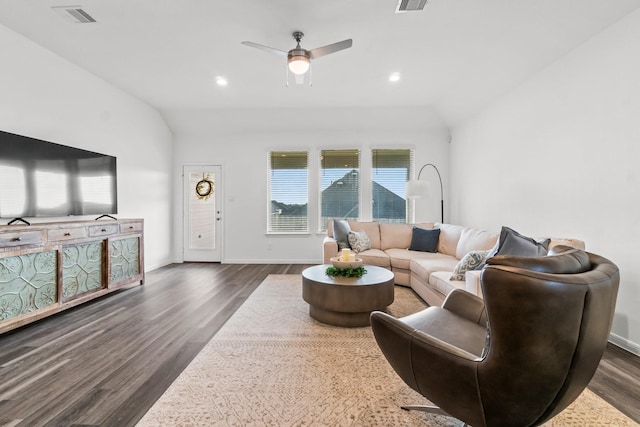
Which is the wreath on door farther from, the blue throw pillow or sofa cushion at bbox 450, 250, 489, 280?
sofa cushion at bbox 450, 250, 489, 280

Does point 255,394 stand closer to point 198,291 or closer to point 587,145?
point 198,291

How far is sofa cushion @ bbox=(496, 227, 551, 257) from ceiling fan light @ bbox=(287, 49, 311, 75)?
8.14ft

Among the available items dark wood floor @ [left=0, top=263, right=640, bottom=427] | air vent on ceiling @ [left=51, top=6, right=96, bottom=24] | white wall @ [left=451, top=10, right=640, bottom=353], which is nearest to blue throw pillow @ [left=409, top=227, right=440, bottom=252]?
white wall @ [left=451, top=10, right=640, bottom=353]

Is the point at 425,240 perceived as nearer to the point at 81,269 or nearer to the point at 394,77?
the point at 394,77

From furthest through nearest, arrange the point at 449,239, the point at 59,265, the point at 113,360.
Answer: the point at 449,239 → the point at 59,265 → the point at 113,360

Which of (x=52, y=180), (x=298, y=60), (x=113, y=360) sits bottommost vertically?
(x=113, y=360)

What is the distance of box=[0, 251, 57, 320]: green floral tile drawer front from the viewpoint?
8.11ft

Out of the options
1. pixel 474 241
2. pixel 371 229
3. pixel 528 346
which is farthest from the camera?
pixel 371 229

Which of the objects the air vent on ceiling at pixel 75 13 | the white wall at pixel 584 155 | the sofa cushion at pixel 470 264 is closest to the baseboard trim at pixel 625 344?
the white wall at pixel 584 155

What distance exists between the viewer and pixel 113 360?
84.2 inches

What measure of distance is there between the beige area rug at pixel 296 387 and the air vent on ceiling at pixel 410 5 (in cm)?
282

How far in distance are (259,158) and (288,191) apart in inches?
35.5

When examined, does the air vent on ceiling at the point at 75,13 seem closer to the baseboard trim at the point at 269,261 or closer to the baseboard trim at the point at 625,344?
the baseboard trim at the point at 269,261

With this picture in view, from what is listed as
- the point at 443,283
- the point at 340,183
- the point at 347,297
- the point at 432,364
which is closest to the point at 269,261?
the point at 340,183
